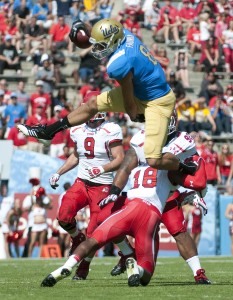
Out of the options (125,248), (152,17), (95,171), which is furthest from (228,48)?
(125,248)

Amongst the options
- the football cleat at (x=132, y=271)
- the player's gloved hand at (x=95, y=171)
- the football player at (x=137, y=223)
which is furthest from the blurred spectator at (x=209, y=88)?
the football cleat at (x=132, y=271)

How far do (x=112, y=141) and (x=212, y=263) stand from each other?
3401 mm

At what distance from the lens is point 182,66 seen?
917 inches

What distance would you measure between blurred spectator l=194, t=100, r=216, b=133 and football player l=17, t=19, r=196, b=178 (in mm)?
11309

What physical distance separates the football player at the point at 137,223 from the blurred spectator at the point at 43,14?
14.0m

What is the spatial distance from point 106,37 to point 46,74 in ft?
40.5

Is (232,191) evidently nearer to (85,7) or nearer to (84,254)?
(85,7)

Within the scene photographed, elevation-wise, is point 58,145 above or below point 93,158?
below

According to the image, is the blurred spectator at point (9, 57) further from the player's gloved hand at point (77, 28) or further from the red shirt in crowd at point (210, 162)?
the player's gloved hand at point (77, 28)

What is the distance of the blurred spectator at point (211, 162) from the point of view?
1992 cm

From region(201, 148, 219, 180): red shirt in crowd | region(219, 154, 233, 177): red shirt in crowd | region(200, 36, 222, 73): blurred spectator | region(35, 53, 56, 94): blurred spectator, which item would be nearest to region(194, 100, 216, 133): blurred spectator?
region(219, 154, 233, 177): red shirt in crowd

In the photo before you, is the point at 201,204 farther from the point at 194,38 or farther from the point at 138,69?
the point at 194,38

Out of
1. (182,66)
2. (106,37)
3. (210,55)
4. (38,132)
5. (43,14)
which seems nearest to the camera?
(106,37)

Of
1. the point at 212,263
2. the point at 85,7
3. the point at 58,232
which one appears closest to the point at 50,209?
the point at 58,232
